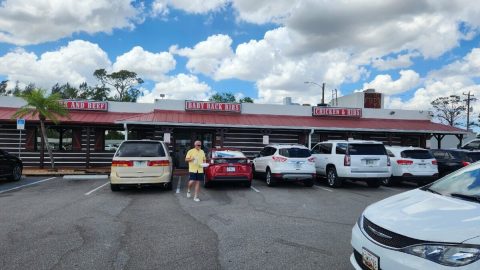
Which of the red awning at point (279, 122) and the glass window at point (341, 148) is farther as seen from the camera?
the red awning at point (279, 122)

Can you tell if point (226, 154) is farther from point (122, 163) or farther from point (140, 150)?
point (122, 163)

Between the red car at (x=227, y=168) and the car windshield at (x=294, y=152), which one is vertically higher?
the car windshield at (x=294, y=152)

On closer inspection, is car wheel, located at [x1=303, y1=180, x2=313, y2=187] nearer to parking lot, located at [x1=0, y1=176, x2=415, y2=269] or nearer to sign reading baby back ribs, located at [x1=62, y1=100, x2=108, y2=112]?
parking lot, located at [x1=0, y1=176, x2=415, y2=269]

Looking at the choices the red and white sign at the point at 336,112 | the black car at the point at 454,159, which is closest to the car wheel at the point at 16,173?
the red and white sign at the point at 336,112

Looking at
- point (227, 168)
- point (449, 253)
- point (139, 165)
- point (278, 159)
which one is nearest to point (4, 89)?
point (139, 165)

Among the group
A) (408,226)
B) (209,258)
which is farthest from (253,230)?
(408,226)

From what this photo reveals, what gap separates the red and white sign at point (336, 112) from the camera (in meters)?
24.4

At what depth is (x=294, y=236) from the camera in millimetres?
6426

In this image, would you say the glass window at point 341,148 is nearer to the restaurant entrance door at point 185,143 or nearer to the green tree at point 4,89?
the restaurant entrance door at point 185,143

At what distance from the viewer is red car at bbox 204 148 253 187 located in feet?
41.1

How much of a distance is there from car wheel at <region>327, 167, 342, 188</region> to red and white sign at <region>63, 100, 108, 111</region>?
14876 millimetres

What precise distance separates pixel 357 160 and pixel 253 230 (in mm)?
7239

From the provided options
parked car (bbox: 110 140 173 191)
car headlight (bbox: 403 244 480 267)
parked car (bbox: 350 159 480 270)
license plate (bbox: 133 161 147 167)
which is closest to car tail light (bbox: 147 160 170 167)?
parked car (bbox: 110 140 173 191)

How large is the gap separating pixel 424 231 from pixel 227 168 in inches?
379
